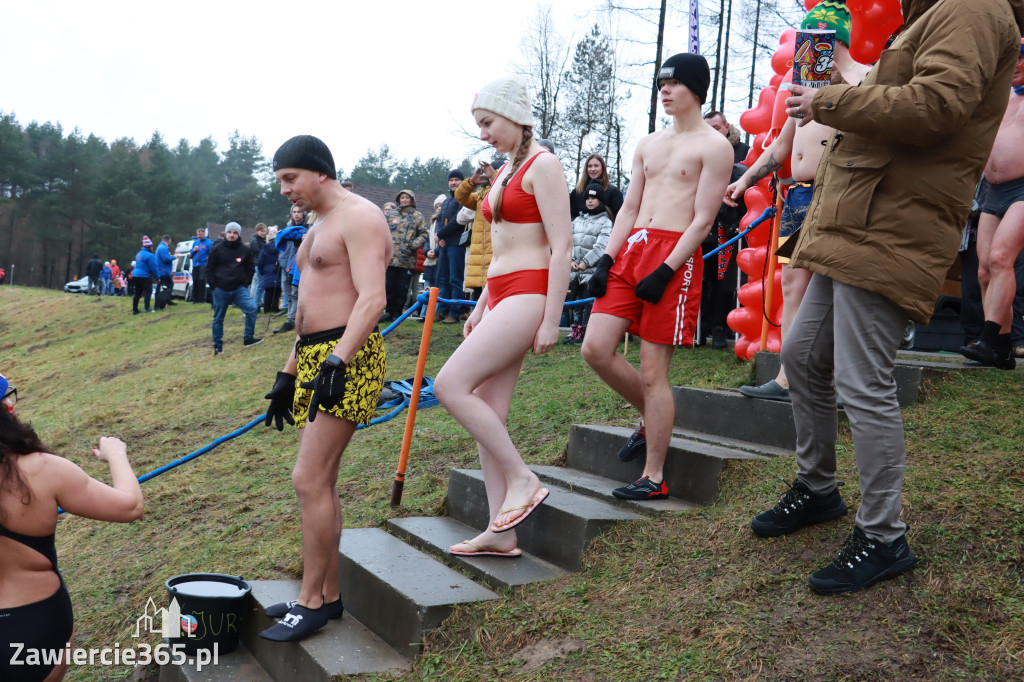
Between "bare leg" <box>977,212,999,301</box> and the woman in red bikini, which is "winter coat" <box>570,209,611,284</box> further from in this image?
the woman in red bikini

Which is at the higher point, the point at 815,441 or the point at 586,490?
the point at 815,441

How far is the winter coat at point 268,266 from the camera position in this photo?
605 inches

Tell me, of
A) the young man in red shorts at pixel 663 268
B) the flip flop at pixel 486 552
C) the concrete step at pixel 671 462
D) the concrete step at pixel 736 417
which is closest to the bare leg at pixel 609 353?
the young man in red shorts at pixel 663 268

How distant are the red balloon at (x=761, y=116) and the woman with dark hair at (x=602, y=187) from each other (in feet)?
5.90

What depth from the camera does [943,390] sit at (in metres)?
4.16

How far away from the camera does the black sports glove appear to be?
306cm

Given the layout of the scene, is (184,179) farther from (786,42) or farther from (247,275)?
(786,42)

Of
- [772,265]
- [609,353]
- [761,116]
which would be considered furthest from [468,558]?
[761,116]

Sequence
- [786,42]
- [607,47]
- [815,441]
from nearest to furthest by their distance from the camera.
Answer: [815,441], [786,42], [607,47]

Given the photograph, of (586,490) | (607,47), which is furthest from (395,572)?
(607,47)

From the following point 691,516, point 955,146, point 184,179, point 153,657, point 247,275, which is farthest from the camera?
point 184,179

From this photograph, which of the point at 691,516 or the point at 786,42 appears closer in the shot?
the point at 691,516

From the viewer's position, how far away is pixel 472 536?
4.05 meters

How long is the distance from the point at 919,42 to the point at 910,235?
628 mm
